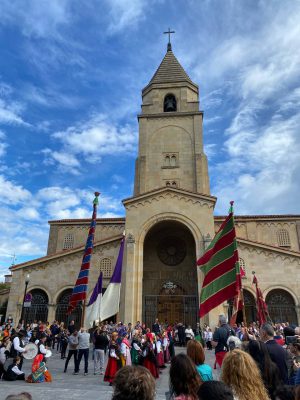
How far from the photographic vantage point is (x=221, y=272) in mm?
9062

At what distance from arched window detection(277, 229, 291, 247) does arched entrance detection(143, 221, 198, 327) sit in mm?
9844

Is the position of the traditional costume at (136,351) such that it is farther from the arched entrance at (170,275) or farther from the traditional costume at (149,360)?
the arched entrance at (170,275)

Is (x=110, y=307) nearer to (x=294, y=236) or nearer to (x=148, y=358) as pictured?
(x=148, y=358)

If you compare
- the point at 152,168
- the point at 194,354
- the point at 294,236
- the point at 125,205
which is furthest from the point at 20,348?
the point at 294,236

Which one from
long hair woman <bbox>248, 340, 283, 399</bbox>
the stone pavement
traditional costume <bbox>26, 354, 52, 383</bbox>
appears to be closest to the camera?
long hair woman <bbox>248, 340, 283, 399</bbox>

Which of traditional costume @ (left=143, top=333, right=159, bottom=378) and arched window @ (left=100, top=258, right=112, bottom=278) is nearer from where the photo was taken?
traditional costume @ (left=143, top=333, right=159, bottom=378)

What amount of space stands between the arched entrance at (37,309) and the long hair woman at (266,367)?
2215cm

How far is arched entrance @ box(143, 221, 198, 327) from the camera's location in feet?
76.1

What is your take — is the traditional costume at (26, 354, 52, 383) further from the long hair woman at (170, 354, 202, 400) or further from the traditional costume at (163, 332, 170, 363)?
the long hair woman at (170, 354, 202, 400)

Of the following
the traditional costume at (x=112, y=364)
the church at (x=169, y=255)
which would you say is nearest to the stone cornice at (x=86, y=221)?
the church at (x=169, y=255)

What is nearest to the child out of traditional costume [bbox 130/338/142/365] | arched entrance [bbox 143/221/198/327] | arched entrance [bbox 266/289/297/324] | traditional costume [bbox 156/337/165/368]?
traditional costume [bbox 130/338/142/365]

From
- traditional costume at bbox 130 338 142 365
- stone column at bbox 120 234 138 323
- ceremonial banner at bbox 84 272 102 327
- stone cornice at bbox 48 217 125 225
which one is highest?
stone cornice at bbox 48 217 125 225

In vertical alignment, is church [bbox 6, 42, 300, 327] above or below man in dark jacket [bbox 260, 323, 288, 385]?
above

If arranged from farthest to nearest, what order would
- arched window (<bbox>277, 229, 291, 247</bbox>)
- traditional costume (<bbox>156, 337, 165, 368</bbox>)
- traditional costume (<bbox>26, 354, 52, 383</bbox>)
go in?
arched window (<bbox>277, 229, 291, 247</bbox>)
traditional costume (<bbox>156, 337, 165, 368</bbox>)
traditional costume (<bbox>26, 354, 52, 383</bbox>)
